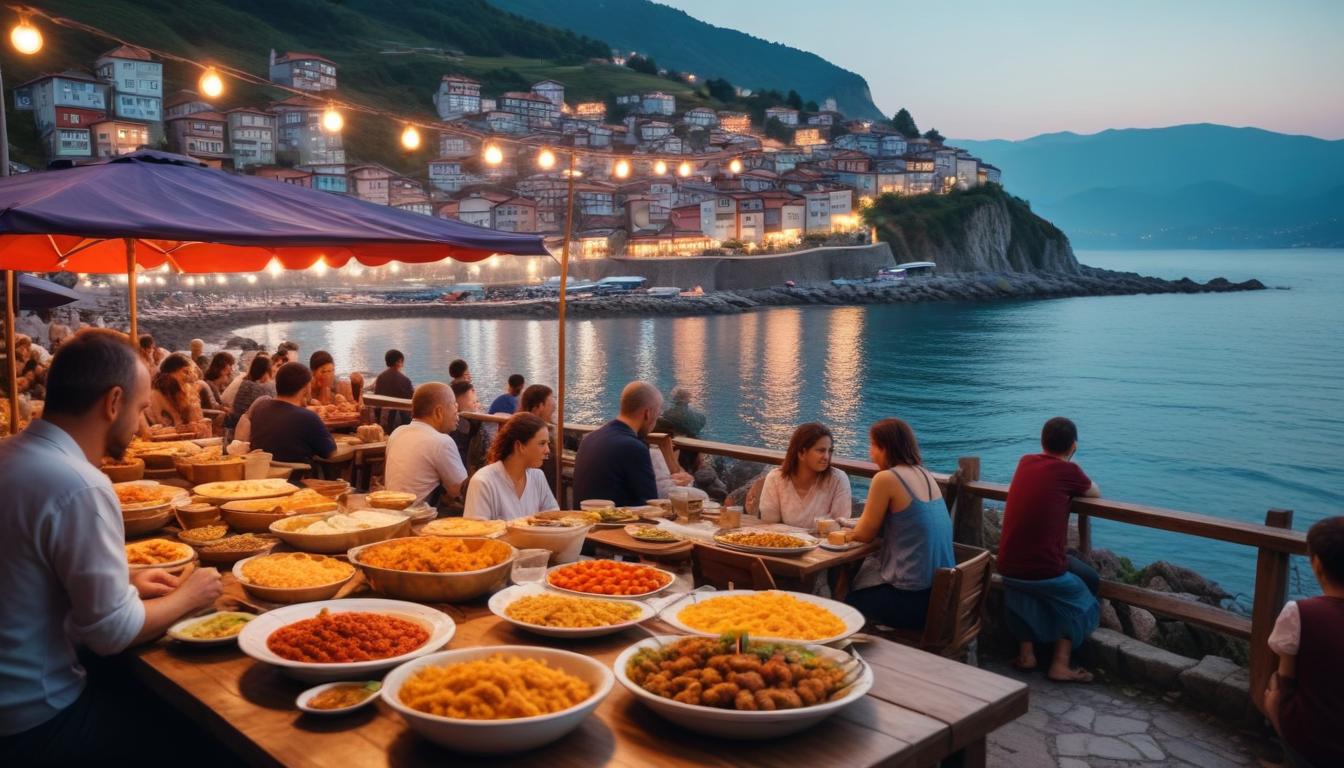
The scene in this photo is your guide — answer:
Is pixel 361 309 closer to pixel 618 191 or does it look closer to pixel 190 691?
pixel 618 191

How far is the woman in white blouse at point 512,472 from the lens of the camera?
4.61 meters

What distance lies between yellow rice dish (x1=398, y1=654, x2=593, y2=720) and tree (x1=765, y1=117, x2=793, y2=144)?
5033 inches

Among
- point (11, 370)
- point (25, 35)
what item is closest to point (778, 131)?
point (25, 35)

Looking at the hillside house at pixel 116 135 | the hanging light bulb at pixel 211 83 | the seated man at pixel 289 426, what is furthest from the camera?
the hillside house at pixel 116 135

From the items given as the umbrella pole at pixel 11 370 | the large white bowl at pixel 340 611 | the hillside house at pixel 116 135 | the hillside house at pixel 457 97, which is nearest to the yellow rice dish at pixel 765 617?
the large white bowl at pixel 340 611

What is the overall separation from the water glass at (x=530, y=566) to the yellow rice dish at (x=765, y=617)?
580 millimetres

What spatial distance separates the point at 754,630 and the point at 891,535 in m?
2.20

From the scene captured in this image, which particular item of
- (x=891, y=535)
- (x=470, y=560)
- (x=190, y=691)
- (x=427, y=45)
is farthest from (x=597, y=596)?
(x=427, y=45)

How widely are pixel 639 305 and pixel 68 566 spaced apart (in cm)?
7393

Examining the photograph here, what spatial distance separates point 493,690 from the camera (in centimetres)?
198

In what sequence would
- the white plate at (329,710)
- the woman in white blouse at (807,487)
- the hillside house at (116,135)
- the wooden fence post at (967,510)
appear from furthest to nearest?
the hillside house at (116,135), the wooden fence post at (967,510), the woman in white blouse at (807,487), the white plate at (329,710)

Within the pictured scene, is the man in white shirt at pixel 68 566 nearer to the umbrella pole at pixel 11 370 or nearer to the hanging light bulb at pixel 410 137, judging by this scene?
the umbrella pole at pixel 11 370

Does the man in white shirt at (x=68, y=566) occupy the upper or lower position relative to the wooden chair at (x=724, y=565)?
upper

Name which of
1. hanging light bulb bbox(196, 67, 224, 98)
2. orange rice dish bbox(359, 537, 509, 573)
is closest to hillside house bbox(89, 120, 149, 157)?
hanging light bulb bbox(196, 67, 224, 98)
